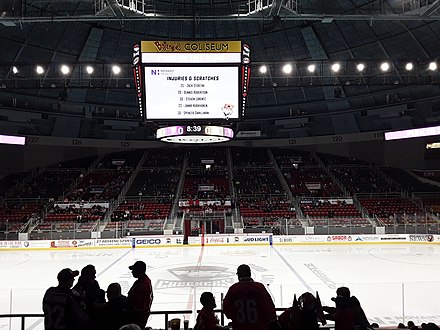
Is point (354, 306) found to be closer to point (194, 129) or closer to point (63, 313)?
point (63, 313)

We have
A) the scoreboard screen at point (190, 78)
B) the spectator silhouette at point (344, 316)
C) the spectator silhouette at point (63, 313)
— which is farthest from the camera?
the scoreboard screen at point (190, 78)

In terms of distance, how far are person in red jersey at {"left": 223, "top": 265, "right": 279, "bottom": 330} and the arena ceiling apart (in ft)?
64.4

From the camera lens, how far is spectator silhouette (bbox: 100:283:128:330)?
191 inches

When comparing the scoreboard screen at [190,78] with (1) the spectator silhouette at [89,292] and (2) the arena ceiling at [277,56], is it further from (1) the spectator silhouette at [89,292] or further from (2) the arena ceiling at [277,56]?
(1) the spectator silhouette at [89,292]

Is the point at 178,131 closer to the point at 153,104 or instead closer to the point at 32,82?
the point at 153,104

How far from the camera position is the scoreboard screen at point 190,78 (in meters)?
15.0

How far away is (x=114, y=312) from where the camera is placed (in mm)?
4879

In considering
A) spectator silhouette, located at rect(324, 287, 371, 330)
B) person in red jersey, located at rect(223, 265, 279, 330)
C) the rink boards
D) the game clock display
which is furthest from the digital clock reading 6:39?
the rink boards

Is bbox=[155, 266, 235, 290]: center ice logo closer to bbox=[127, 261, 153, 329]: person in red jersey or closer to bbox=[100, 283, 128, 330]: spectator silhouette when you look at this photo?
bbox=[127, 261, 153, 329]: person in red jersey

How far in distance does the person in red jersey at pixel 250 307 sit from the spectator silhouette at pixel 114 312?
1.18 metres

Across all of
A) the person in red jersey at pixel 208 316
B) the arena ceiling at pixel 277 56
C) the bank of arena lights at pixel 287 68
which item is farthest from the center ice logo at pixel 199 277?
the bank of arena lights at pixel 287 68

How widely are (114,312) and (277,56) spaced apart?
110ft

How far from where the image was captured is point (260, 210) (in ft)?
102

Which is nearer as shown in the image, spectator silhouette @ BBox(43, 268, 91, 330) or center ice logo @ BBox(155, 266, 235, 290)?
spectator silhouette @ BBox(43, 268, 91, 330)
